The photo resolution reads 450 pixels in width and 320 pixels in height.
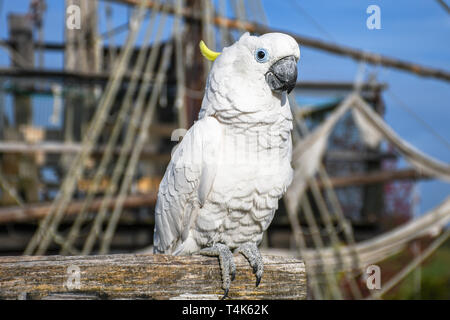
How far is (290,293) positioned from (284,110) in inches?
23.7

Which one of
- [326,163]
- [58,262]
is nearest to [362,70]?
[326,163]

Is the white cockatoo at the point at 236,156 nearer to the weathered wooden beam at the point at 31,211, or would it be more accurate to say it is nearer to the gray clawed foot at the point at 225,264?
the gray clawed foot at the point at 225,264

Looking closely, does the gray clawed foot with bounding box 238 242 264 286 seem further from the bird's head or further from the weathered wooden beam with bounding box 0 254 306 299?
the bird's head

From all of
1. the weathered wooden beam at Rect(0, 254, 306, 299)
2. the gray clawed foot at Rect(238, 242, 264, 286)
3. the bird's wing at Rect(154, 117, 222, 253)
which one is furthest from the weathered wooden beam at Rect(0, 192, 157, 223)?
the weathered wooden beam at Rect(0, 254, 306, 299)

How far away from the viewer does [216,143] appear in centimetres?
159

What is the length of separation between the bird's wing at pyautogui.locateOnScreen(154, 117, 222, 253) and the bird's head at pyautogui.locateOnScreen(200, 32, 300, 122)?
112mm

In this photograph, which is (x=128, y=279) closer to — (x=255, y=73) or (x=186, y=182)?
(x=186, y=182)

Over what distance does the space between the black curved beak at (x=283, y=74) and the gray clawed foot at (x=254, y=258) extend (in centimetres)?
54

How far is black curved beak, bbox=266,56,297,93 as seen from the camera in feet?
4.89

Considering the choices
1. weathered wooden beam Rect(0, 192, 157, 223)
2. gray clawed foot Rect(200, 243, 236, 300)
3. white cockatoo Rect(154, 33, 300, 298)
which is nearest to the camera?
gray clawed foot Rect(200, 243, 236, 300)

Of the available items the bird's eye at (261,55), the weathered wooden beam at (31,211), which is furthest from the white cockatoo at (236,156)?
the weathered wooden beam at (31,211)
